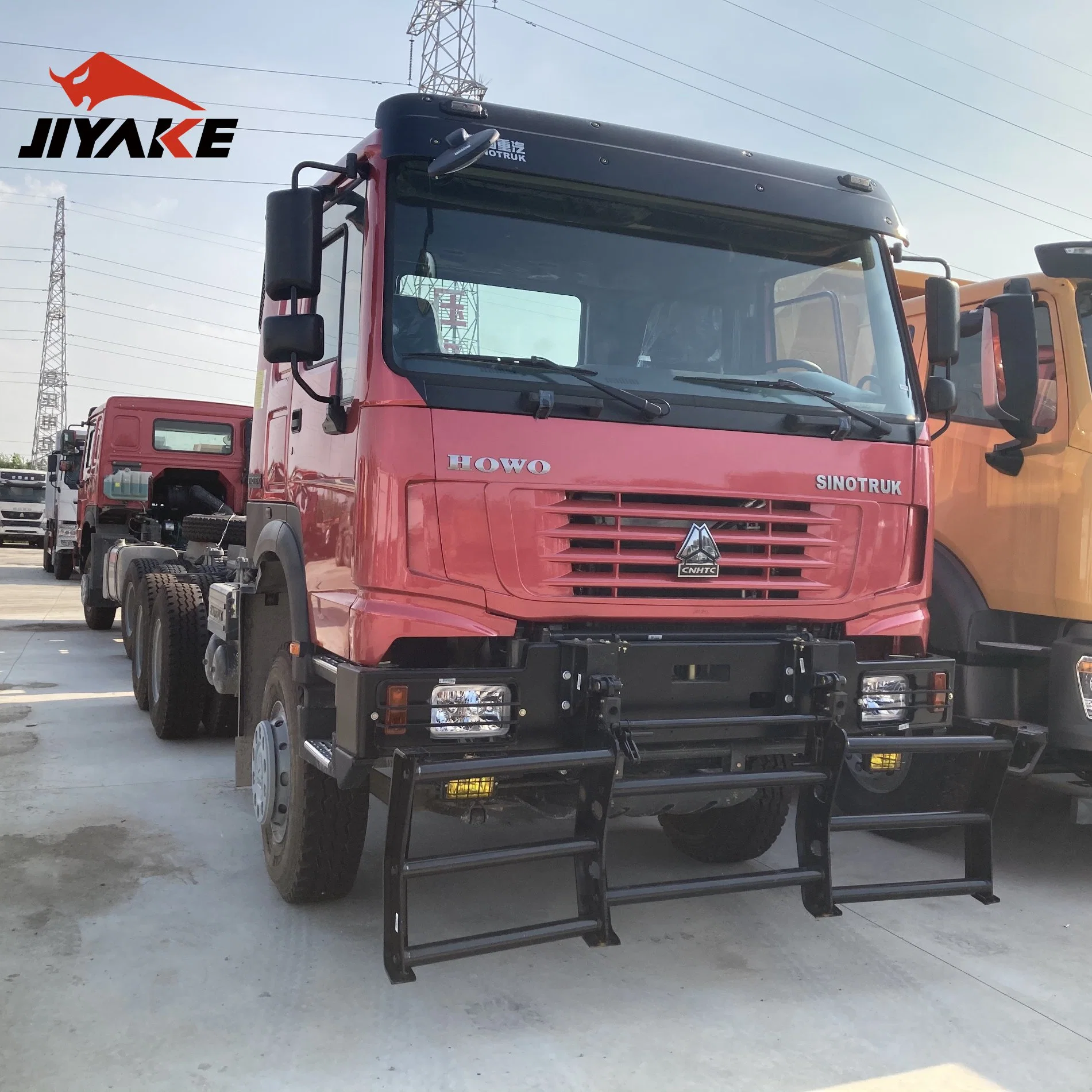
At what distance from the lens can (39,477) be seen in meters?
28.6

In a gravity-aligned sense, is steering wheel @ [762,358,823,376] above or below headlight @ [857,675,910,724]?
above

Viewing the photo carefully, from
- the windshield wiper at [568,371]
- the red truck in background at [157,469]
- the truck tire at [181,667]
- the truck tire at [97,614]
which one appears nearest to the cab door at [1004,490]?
the windshield wiper at [568,371]

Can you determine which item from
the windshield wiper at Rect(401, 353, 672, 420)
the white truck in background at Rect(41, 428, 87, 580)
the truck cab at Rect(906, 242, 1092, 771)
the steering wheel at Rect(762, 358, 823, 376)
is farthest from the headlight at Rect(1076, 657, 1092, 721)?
the white truck in background at Rect(41, 428, 87, 580)

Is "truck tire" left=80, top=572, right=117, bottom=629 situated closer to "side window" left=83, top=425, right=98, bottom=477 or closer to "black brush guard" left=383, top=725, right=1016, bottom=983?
"side window" left=83, top=425, right=98, bottom=477

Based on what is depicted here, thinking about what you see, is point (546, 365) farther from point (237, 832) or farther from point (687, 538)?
point (237, 832)

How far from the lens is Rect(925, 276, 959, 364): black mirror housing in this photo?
3998 millimetres

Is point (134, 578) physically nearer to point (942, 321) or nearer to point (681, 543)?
point (681, 543)

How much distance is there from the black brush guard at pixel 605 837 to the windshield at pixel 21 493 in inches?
1108

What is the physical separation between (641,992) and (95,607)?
9.99 meters

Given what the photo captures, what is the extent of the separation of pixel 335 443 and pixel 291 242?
64 cm

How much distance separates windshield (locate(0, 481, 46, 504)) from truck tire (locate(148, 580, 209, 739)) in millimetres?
23845

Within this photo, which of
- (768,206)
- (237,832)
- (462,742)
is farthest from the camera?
(237,832)

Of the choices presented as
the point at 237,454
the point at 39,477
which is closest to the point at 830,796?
the point at 237,454

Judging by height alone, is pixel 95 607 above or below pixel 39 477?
below
